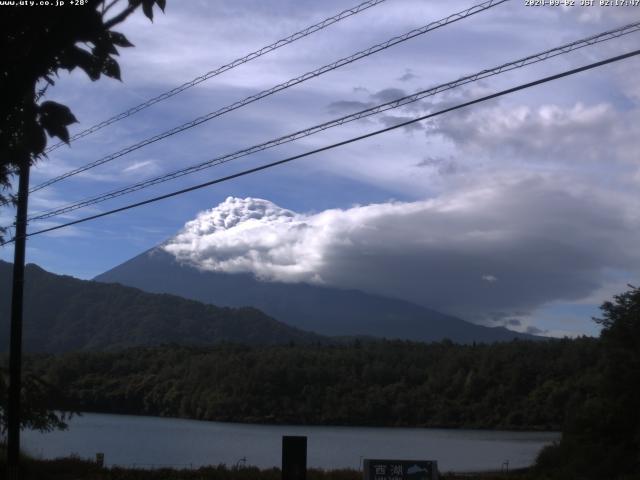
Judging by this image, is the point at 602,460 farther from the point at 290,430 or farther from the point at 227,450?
the point at 290,430

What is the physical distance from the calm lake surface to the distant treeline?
3.66 meters

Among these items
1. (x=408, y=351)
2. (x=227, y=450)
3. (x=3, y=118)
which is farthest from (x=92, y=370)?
(x=3, y=118)

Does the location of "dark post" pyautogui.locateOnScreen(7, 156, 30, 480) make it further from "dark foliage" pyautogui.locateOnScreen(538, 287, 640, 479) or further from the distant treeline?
the distant treeline

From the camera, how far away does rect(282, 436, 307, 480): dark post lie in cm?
1326

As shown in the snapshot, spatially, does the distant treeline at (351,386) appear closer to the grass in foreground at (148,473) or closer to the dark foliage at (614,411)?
the dark foliage at (614,411)

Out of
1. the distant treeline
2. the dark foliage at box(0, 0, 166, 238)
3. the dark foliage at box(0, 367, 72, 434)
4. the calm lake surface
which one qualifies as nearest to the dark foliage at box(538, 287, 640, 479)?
the calm lake surface

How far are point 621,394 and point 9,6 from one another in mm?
37684

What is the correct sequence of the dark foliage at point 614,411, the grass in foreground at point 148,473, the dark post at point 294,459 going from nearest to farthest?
the dark post at point 294,459, the grass in foreground at point 148,473, the dark foliage at point 614,411

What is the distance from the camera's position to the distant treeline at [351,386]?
84875mm

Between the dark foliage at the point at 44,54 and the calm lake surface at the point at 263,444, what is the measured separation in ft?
121

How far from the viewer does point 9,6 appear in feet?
14.9

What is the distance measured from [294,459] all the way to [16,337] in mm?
9809

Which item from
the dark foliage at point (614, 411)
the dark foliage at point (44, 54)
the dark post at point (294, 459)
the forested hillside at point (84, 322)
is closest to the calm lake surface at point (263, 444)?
the dark foliage at point (614, 411)

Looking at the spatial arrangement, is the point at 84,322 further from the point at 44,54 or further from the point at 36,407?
the point at 44,54
